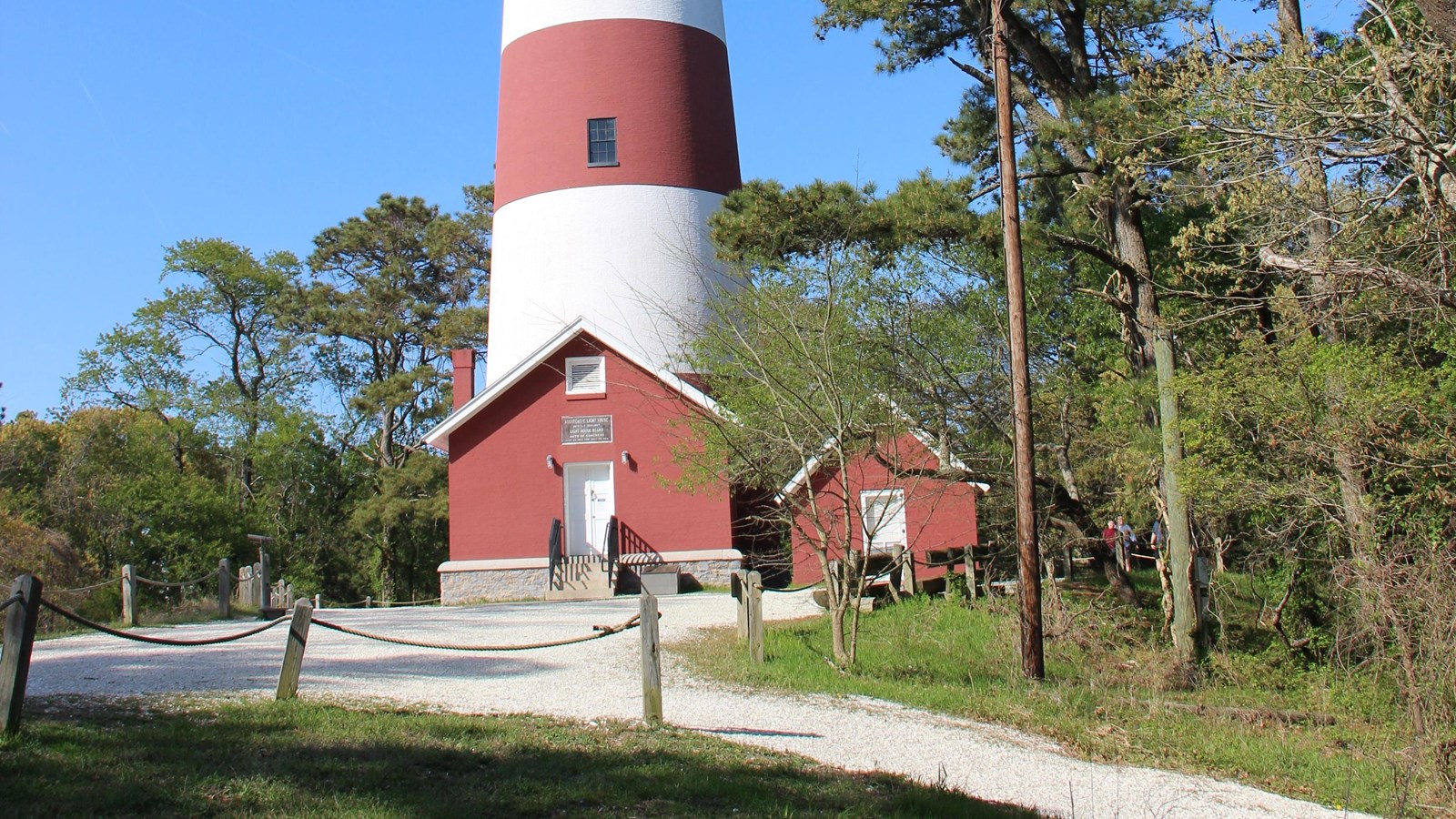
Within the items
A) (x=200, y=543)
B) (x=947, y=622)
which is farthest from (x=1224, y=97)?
(x=200, y=543)

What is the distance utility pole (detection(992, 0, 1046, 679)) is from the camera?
10055 mm

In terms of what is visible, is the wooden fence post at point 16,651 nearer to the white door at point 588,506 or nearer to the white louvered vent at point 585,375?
the white door at point 588,506

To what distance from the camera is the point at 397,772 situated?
6152 millimetres

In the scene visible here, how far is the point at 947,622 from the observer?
13.8m

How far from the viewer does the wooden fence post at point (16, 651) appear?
652 cm

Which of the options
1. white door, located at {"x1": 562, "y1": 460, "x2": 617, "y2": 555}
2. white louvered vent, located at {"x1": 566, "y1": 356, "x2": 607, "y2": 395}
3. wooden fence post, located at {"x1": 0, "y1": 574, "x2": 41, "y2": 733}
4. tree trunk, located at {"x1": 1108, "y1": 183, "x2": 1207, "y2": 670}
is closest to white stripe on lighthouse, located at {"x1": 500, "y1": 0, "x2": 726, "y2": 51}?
white louvered vent, located at {"x1": 566, "y1": 356, "x2": 607, "y2": 395}

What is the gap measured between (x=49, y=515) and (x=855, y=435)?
16.5 m

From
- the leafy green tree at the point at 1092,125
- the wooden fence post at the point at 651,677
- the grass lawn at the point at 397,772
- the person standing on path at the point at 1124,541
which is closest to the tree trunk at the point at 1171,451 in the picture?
the leafy green tree at the point at 1092,125

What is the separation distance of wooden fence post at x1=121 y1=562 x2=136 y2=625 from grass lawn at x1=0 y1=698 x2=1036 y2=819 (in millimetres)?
7560

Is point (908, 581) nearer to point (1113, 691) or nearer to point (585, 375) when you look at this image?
point (1113, 691)

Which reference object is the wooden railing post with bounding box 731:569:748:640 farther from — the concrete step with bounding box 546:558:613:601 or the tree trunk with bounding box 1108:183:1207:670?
the concrete step with bounding box 546:558:613:601

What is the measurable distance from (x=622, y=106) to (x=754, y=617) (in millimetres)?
12916

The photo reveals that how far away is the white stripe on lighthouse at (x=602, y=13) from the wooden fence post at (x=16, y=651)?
667 inches

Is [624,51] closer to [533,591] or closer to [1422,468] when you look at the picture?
[533,591]
